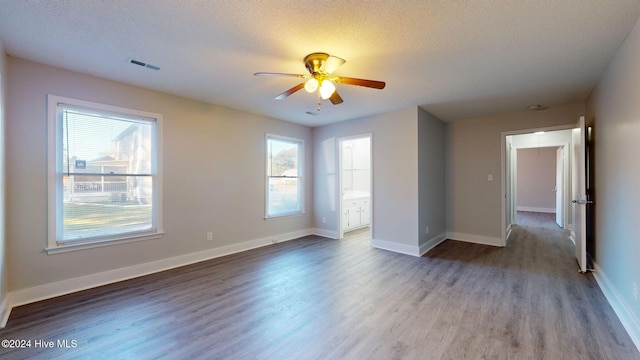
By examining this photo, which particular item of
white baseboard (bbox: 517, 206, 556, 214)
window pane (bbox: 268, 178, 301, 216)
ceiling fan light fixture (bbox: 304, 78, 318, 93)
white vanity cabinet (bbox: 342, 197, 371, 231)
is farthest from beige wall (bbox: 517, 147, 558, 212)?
ceiling fan light fixture (bbox: 304, 78, 318, 93)

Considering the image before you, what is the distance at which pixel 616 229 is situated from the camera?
2553mm

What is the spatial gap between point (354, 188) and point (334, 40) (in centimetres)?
550

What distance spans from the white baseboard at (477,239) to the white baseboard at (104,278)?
3.89m

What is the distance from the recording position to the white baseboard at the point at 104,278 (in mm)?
2641

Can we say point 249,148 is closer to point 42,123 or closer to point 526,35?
point 42,123

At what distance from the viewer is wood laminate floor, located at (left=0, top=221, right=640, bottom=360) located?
→ 1.97 metres

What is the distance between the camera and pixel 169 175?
A: 3756mm

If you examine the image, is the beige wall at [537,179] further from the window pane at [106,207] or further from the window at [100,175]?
the window pane at [106,207]

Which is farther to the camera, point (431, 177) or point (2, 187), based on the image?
point (431, 177)

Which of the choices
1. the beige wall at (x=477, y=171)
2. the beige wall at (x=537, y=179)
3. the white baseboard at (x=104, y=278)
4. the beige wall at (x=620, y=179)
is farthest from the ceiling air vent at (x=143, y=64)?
the beige wall at (x=537, y=179)

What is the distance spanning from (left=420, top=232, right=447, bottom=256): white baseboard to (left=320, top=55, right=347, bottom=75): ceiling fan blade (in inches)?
128

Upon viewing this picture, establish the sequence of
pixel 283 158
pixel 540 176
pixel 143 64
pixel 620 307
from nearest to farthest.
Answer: pixel 620 307, pixel 143 64, pixel 283 158, pixel 540 176

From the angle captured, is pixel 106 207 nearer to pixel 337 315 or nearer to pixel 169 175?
pixel 169 175

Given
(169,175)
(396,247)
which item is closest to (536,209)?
(396,247)
